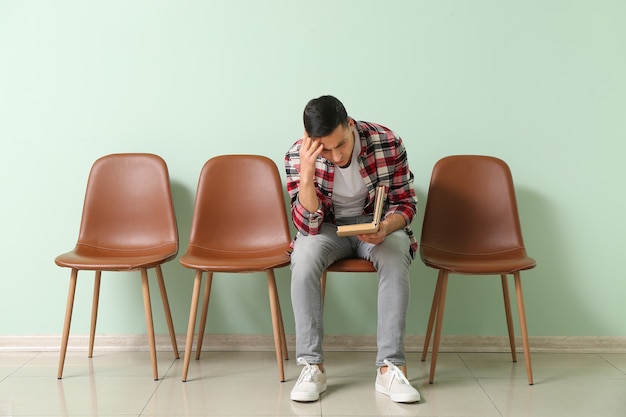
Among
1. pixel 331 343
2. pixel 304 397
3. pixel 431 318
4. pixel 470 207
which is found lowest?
pixel 331 343

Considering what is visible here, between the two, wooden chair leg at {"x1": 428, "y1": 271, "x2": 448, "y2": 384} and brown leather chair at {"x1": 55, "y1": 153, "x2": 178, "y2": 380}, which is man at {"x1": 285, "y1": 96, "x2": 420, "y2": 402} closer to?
wooden chair leg at {"x1": 428, "y1": 271, "x2": 448, "y2": 384}

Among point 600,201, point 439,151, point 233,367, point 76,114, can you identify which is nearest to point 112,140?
point 76,114

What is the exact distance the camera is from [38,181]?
121 inches

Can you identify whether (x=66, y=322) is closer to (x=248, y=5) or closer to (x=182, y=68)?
(x=182, y=68)

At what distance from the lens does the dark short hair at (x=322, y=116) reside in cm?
226

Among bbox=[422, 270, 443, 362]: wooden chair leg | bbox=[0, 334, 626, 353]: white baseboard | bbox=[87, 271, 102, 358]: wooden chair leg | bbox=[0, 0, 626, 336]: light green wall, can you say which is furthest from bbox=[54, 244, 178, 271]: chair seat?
bbox=[422, 270, 443, 362]: wooden chair leg

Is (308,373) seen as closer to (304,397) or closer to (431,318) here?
(304,397)

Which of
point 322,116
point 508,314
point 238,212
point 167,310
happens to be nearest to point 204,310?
point 167,310

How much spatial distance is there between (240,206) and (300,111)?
0.48 metres

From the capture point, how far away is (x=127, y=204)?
9.79ft

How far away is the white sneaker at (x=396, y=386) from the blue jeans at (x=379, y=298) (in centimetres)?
4

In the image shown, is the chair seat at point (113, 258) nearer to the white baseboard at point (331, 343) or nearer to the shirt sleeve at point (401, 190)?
the white baseboard at point (331, 343)

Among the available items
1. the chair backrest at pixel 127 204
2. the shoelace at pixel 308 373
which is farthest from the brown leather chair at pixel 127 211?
the shoelace at pixel 308 373

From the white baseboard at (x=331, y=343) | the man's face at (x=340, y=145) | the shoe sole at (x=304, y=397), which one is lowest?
the white baseboard at (x=331, y=343)
